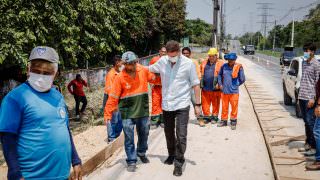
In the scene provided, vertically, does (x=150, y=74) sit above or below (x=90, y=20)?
below

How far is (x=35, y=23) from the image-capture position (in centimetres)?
908

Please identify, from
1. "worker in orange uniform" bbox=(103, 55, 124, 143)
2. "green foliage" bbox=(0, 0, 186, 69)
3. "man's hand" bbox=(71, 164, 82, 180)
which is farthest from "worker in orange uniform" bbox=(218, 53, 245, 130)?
"man's hand" bbox=(71, 164, 82, 180)

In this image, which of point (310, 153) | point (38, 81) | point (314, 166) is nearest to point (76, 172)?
point (38, 81)

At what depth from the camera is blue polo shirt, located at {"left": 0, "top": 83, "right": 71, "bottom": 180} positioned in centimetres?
249

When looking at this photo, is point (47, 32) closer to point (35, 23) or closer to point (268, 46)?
point (35, 23)

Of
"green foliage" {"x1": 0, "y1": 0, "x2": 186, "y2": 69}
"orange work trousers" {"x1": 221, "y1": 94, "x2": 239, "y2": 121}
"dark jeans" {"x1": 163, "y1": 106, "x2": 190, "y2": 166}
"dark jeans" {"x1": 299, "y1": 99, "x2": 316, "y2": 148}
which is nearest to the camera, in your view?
"dark jeans" {"x1": 163, "y1": 106, "x2": 190, "y2": 166}

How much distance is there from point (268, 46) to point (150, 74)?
401ft

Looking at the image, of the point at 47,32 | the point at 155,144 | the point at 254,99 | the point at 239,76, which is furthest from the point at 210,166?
the point at 254,99

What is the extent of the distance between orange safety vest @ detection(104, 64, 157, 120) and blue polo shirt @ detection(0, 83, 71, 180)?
8.95 feet

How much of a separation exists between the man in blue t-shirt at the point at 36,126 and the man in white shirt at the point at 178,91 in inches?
112

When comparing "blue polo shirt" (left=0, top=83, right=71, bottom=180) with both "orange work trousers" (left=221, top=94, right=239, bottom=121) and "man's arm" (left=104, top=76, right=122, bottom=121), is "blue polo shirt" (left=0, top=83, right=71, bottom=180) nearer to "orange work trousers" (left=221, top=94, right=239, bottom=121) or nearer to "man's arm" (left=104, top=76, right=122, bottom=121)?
"man's arm" (left=104, top=76, right=122, bottom=121)

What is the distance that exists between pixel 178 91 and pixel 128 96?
2.62ft

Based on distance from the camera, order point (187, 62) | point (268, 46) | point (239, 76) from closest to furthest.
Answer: point (187, 62)
point (239, 76)
point (268, 46)

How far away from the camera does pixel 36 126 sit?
102 inches
